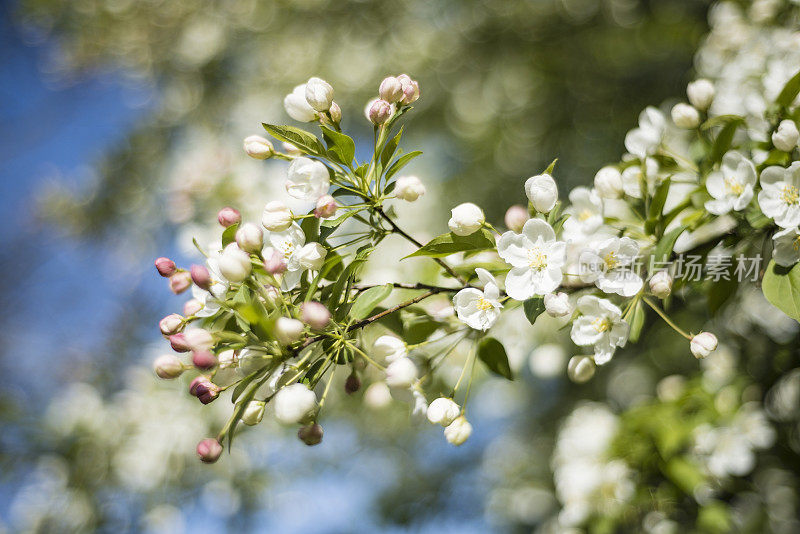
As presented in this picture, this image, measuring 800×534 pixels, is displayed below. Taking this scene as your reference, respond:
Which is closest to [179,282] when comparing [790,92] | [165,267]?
[165,267]

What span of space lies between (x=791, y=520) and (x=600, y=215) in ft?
6.16

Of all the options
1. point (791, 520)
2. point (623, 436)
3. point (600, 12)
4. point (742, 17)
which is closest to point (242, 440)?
point (623, 436)

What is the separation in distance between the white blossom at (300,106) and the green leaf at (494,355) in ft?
1.55

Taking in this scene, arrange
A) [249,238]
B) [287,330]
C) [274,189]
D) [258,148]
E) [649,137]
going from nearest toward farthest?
[287,330]
[249,238]
[258,148]
[649,137]
[274,189]

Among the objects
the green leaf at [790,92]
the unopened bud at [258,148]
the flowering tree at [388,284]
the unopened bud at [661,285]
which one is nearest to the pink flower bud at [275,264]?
the flowering tree at [388,284]

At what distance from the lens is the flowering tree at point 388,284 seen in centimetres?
73

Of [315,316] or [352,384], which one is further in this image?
[352,384]

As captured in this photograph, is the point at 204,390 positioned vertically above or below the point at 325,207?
below

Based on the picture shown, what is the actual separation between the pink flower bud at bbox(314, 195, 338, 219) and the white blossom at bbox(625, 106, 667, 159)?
2.10 ft

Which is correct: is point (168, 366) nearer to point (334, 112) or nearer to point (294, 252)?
point (294, 252)

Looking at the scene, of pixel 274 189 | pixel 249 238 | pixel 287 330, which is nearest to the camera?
pixel 287 330

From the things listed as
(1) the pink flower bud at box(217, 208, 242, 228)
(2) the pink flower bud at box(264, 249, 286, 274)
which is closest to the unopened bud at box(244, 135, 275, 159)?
(1) the pink flower bud at box(217, 208, 242, 228)

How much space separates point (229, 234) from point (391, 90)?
0.34 m

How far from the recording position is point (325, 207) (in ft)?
2.51
